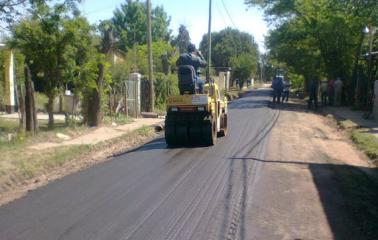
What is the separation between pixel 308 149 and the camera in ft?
49.4

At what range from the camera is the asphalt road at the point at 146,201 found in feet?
23.4

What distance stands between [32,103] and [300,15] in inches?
1042

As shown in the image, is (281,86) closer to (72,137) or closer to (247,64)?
(72,137)

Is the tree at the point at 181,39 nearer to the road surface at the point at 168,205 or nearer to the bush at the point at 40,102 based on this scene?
the bush at the point at 40,102

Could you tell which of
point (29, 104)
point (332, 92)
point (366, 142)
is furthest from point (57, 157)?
point (332, 92)

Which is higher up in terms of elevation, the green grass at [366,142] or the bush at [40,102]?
the bush at [40,102]

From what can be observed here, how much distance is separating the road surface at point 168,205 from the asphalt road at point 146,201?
0.01 meters

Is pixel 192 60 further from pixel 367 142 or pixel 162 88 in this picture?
pixel 162 88

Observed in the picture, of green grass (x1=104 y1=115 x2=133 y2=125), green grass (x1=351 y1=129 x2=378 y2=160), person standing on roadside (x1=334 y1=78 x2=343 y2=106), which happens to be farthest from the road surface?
person standing on roadside (x1=334 y1=78 x2=343 y2=106)

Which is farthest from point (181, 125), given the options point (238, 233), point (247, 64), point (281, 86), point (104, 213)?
point (247, 64)

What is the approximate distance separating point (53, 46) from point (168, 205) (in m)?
11.0

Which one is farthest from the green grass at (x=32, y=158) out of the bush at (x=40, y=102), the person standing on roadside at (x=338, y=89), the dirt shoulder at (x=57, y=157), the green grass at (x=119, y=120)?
the person standing on roadside at (x=338, y=89)

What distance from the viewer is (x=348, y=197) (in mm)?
9227

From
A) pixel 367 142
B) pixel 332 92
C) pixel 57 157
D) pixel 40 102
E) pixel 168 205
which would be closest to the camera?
pixel 168 205
